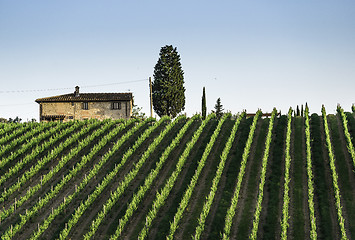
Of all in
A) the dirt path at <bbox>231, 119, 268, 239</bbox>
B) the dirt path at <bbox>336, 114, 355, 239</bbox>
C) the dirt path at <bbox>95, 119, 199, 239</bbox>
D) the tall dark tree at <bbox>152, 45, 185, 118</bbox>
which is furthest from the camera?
the tall dark tree at <bbox>152, 45, 185, 118</bbox>

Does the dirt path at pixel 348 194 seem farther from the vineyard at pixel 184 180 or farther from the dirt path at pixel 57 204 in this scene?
the dirt path at pixel 57 204

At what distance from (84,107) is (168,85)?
1192cm

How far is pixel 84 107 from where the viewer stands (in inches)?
2130

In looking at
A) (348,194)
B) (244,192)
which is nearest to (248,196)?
(244,192)

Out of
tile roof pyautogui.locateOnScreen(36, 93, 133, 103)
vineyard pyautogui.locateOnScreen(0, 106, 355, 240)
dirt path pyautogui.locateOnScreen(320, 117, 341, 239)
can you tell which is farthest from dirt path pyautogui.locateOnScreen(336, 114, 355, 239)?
tile roof pyautogui.locateOnScreen(36, 93, 133, 103)

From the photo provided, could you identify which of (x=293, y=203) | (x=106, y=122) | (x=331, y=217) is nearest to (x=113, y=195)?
(x=293, y=203)

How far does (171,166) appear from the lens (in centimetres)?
2683

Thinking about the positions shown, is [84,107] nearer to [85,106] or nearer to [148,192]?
[85,106]

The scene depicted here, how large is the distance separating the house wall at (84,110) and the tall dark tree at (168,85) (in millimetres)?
4191

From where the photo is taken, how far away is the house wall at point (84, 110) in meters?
53.2

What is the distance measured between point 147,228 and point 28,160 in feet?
46.2

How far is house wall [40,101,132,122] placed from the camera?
53250mm

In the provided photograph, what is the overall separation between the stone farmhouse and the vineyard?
16.6 m

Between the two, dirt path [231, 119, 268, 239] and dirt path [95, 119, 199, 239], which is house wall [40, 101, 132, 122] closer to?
dirt path [95, 119, 199, 239]
